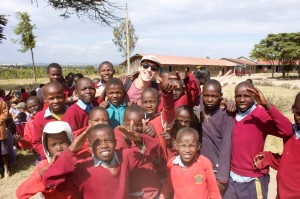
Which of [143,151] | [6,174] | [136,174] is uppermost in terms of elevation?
[143,151]

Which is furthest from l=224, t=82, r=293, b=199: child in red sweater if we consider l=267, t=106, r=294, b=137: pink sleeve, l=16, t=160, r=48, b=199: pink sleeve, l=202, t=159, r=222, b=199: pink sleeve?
l=16, t=160, r=48, b=199: pink sleeve

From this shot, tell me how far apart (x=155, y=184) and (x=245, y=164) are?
0.87 m

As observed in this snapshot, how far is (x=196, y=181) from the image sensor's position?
2.54m

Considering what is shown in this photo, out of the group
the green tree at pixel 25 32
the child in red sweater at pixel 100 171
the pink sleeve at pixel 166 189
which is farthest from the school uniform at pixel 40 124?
the green tree at pixel 25 32

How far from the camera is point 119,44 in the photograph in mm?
27172

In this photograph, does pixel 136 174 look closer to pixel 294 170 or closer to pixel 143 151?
pixel 143 151

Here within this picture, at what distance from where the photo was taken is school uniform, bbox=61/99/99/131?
281 cm

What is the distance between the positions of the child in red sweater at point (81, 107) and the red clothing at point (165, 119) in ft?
2.26

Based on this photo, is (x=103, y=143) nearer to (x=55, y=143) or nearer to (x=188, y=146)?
(x=55, y=143)

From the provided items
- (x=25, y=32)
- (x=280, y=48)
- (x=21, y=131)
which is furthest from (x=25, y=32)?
(x=280, y=48)

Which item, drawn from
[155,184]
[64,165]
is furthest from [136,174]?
[64,165]

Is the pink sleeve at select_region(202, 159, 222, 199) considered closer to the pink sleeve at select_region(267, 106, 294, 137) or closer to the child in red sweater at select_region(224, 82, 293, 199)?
the child in red sweater at select_region(224, 82, 293, 199)

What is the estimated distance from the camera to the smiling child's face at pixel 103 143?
212 cm

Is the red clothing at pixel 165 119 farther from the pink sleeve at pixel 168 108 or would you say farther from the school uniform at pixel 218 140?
the school uniform at pixel 218 140
